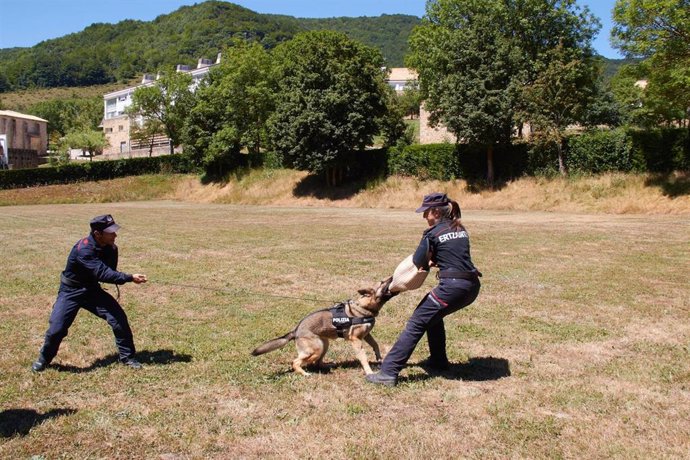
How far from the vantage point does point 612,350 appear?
7.41 metres

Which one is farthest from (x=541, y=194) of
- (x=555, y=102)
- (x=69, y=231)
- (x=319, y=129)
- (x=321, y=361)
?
(x=321, y=361)

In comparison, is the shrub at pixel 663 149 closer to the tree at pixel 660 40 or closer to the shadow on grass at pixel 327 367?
the tree at pixel 660 40

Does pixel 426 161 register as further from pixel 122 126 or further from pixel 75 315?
pixel 122 126

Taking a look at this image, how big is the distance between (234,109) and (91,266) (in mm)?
46529

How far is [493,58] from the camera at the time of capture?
35.5 m

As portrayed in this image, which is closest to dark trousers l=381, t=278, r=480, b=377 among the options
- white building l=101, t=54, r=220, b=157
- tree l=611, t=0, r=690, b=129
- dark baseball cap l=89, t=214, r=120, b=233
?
dark baseball cap l=89, t=214, r=120, b=233

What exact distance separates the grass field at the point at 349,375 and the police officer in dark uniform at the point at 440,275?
0.36 m

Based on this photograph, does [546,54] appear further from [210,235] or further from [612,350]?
[612,350]

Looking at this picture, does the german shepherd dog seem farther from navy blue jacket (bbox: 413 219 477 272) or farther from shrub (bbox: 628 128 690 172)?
shrub (bbox: 628 128 690 172)

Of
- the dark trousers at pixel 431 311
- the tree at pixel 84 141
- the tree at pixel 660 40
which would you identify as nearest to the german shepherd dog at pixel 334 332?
the dark trousers at pixel 431 311

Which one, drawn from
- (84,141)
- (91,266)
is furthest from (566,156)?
(84,141)

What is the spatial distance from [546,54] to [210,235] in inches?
998

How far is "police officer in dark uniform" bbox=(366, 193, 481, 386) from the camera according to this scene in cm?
601

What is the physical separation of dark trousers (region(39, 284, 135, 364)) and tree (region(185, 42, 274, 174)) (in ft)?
147
